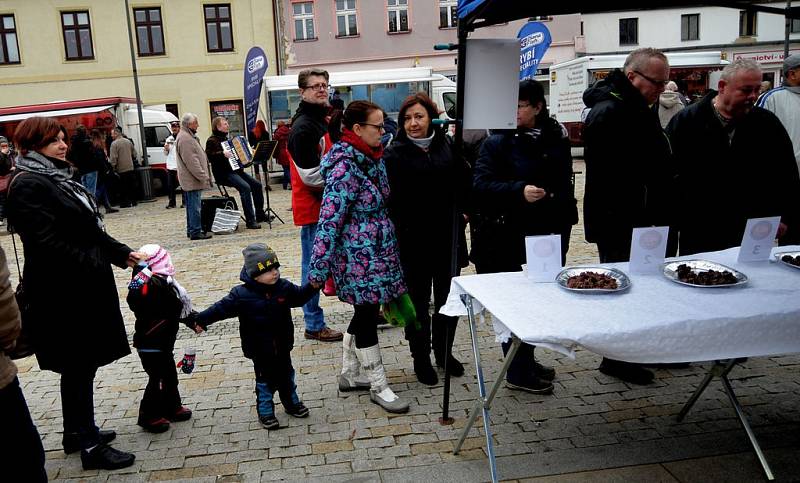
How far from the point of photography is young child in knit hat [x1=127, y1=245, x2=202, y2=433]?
370 centimetres

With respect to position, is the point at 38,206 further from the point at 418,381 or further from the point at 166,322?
the point at 418,381

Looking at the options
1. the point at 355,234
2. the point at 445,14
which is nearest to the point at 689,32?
the point at 445,14

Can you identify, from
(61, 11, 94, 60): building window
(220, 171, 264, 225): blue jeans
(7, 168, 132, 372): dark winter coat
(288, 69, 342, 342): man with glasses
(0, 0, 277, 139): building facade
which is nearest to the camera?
(7, 168, 132, 372): dark winter coat

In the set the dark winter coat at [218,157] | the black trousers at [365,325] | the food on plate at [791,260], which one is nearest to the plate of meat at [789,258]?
the food on plate at [791,260]

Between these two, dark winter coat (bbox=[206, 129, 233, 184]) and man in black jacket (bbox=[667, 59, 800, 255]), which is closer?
man in black jacket (bbox=[667, 59, 800, 255])

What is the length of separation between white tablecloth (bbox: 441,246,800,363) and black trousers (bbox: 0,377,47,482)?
74.7 inches

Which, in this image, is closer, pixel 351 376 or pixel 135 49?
pixel 351 376

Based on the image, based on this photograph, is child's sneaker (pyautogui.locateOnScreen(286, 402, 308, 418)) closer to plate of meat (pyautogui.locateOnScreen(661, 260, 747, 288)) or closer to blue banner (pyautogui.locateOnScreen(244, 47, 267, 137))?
plate of meat (pyautogui.locateOnScreen(661, 260, 747, 288))

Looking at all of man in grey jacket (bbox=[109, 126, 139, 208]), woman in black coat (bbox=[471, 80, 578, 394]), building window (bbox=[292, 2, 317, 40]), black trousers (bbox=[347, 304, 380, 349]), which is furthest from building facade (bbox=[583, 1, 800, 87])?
black trousers (bbox=[347, 304, 380, 349])

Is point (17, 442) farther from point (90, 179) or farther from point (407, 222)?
point (90, 179)

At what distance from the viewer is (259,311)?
3.77 meters

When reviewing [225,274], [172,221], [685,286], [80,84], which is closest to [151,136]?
[172,221]

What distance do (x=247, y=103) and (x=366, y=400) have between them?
9342 mm

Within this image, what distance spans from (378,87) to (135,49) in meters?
13.4
